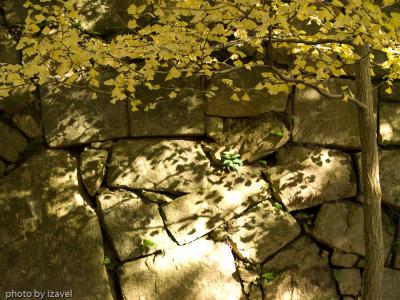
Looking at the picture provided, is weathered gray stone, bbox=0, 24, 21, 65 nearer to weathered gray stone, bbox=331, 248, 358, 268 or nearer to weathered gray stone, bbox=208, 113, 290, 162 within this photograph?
weathered gray stone, bbox=208, 113, 290, 162

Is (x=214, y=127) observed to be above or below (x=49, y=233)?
above

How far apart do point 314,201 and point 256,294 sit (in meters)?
1.19

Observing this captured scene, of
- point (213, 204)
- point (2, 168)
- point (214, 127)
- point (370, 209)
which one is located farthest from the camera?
point (214, 127)

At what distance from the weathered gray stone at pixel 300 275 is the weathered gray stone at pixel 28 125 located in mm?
2823

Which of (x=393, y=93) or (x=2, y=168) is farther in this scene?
(x=393, y=93)

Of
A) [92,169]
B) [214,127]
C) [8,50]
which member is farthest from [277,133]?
[8,50]

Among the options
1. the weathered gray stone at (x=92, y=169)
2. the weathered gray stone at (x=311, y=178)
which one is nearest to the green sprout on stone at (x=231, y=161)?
the weathered gray stone at (x=311, y=178)

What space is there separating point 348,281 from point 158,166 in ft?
7.90

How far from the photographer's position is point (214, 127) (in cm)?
475

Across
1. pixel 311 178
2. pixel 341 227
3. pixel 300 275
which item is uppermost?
pixel 311 178

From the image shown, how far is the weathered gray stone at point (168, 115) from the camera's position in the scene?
4598mm

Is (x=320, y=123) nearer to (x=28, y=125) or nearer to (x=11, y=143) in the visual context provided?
(x=28, y=125)

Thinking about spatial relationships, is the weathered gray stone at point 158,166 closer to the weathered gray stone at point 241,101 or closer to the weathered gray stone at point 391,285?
the weathered gray stone at point 241,101

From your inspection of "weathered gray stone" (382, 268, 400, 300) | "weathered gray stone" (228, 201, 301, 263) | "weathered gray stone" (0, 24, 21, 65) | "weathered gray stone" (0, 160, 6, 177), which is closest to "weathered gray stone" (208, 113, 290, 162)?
"weathered gray stone" (228, 201, 301, 263)
